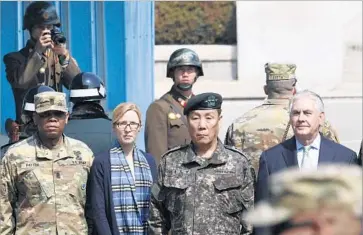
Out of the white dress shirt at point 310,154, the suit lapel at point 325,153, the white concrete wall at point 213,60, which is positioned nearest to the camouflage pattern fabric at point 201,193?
the white dress shirt at point 310,154

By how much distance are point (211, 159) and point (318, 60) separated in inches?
256

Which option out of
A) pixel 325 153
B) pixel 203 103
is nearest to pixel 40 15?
pixel 203 103

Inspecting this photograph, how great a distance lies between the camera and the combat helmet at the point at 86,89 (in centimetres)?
676

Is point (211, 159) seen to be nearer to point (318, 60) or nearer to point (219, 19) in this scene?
point (318, 60)

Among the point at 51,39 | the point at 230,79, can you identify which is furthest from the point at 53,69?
the point at 230,79

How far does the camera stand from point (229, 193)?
564 centimetres

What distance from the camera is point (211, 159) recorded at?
5.69 m

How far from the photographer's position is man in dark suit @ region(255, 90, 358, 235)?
18.5 feet

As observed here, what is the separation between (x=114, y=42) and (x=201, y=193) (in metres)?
3.37

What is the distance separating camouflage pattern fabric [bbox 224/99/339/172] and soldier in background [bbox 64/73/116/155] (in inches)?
29.5

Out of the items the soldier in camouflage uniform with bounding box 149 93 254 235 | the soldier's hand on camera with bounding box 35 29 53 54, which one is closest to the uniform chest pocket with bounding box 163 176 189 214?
the soldier in camouflage uniform with bounding box 149 93 254 235

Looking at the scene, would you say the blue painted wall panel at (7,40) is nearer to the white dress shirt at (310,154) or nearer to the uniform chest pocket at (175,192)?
the uniform chest pocket at (175,192)

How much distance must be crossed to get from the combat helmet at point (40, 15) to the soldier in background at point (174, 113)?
107 cm

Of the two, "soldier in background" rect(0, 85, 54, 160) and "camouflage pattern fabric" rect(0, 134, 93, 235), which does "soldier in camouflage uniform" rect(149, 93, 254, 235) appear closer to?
"camouflage pattern fabric" rect(0, 134, 93, 235)
